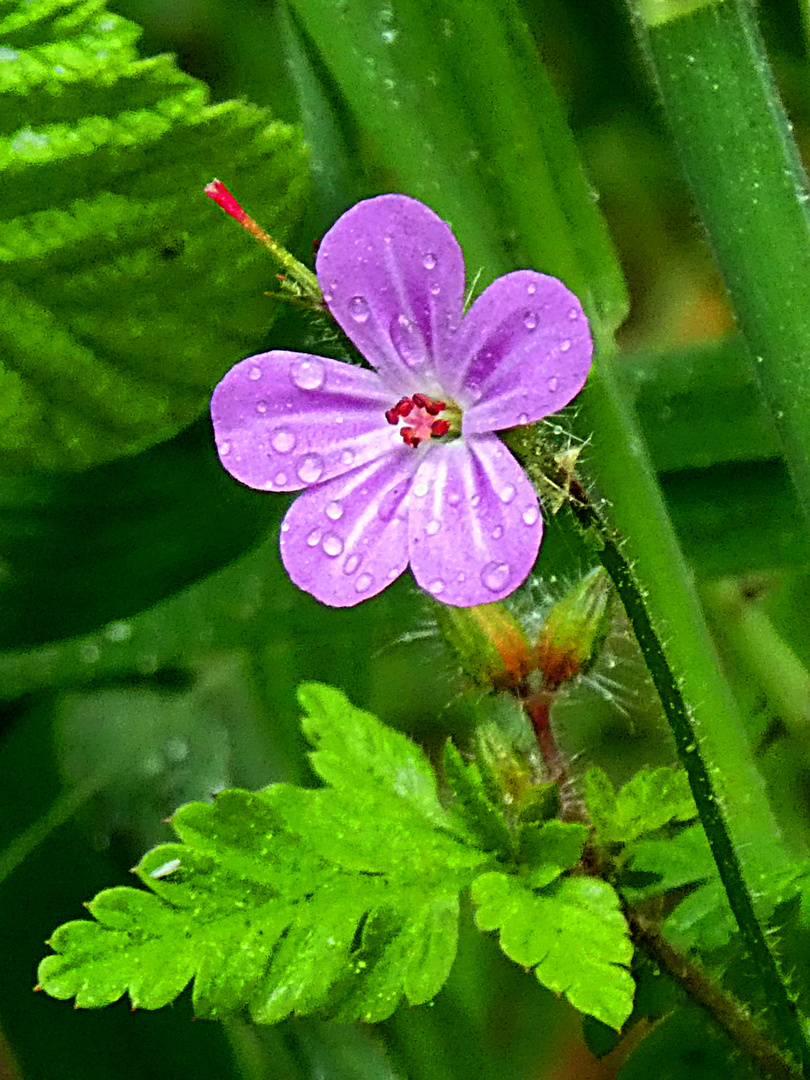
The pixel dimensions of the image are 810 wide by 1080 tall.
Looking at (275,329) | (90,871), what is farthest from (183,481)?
(90,871)

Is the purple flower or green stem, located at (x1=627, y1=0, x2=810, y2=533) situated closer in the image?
the purple flower

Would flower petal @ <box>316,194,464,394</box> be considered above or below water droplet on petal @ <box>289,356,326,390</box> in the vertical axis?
above

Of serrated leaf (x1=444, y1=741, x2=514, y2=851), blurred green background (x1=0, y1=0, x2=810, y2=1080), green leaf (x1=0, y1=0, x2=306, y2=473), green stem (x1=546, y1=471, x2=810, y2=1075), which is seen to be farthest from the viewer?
blurred green background (x1=0, y1=0, x2=810, y2=1080)

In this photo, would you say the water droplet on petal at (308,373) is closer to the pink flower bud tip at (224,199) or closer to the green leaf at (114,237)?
the pink flower bud tip at (224,199)

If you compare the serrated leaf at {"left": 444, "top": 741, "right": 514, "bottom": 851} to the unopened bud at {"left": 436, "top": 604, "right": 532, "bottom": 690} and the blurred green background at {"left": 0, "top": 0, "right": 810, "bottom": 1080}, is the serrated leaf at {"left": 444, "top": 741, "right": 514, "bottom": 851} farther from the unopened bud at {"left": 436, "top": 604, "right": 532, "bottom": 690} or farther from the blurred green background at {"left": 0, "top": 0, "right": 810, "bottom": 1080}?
the blurred green background at {"left": 0, "top": 0, "right": 810, "bottom": 1080}

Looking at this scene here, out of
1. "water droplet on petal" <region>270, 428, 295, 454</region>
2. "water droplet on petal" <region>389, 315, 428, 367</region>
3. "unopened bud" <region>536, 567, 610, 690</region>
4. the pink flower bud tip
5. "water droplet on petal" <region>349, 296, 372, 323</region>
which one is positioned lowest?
"unopened bud" <region>536, 567, 610, 690</region>

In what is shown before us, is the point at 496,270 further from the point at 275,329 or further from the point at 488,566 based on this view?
the point at 488,566

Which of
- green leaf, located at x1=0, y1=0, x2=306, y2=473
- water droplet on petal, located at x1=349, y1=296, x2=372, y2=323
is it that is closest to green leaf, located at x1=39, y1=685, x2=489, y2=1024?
water droplet on petal, located at x1=349, y1=296, x2=372, y2=323

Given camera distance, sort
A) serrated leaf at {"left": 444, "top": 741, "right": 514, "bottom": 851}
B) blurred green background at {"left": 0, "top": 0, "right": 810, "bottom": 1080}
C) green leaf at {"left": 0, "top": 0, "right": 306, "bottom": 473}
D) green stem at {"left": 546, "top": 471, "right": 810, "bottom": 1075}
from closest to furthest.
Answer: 1. green stem at {"left": 546, "top": 471, "right": 810, "bottom": 1075}
2. serrated leaf at {"left": 444, "top": 741, "right": 514, "bottom": 851}
3. green leaf at {"left": 0, "top": 0, "right": 306, "bottom": 473}
4. blurred green background at {"left": 0, "top": 0, "right": 810, "bottom": 1080}
